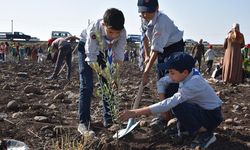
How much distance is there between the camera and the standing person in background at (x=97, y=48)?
14.2 feet

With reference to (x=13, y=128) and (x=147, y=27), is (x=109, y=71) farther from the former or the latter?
(x=13, y=128)

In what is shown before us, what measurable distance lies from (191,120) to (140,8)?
127cm

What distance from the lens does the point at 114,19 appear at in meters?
4.30

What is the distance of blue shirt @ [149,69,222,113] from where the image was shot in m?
3.96

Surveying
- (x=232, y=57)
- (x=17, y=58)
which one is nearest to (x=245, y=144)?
(x=232, y=57)

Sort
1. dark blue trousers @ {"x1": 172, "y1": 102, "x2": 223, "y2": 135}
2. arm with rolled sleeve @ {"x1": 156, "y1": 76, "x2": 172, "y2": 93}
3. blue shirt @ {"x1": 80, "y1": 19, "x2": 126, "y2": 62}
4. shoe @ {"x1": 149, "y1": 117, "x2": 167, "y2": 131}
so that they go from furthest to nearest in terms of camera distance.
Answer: shoe @ {"x1": 149, "y1": 117, "x2": 167, "y2": 131} → arm with rolled sleeve @ {"x1": 156, "y1": 76, "x2": 172, "y2": 93} → blue shirt @ {"x1": 80, "y1": 19, "x2": 126, "y2": 62} → dark blue trousers @ {"x1": 172, "y1": 102, "x2": 223, "y2": 135}

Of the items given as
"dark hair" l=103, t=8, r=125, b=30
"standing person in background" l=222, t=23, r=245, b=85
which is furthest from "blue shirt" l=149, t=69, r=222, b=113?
"standing person in background" l=222, t=23, r=245, b=85

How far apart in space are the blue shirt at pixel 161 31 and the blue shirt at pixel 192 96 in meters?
0.56

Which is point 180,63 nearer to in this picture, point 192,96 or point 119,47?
point 192,96

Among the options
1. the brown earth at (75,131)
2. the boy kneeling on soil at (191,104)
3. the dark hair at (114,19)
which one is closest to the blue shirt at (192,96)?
the boy kneeling on soil at (191,104)

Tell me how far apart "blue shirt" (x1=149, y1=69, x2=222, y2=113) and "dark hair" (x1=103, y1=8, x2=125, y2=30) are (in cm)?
80

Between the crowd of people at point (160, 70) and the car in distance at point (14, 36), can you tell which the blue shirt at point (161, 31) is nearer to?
the crowd of people at point (160, 70)

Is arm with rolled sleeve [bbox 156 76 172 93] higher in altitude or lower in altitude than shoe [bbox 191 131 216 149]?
higher

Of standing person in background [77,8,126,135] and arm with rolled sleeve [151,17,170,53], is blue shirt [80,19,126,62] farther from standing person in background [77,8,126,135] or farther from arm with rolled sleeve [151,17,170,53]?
arm with rolled sleeve [151,17,170,53]
